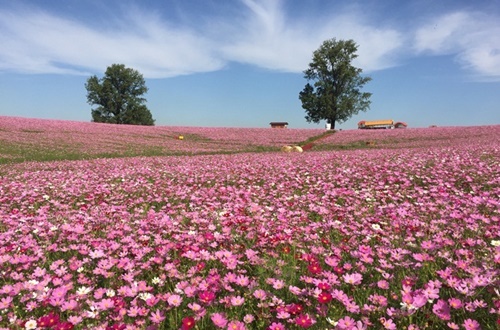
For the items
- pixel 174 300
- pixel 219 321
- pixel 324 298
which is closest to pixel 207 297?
pixel 174 300

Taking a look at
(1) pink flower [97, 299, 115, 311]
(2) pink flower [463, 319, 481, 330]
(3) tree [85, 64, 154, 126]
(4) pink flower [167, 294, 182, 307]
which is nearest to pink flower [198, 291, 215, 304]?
(4) pink flower [167, 294, 182, 307]

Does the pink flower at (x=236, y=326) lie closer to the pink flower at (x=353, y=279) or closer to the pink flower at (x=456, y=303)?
the pink flower at (x=353, y=279)

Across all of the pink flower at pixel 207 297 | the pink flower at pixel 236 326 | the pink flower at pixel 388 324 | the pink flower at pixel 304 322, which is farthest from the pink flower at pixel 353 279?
the pink flower at pixel 207 297

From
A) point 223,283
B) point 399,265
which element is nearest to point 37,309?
point 223,283

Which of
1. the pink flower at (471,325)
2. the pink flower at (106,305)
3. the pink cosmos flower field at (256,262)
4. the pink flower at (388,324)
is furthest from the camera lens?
the pink flower at (106,305)

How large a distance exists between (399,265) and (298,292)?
1.24 m

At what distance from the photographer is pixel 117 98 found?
3159 inches

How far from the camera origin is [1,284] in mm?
3699

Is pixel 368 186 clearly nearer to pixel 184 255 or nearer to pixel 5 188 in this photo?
pixel 184 255

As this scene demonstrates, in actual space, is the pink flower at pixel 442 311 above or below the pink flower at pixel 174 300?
above

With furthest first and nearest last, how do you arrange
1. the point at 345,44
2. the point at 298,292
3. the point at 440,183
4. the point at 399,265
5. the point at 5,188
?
1. the point at 345,44
2. the point at 5,188
3. the point at 440,183
4. the point at 399,265
5. the point at 298,292

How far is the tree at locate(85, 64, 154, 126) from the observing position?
80125 mm

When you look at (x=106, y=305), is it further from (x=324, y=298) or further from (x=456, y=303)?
(x=456, y=303)

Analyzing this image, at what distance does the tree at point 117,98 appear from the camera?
263 ft
